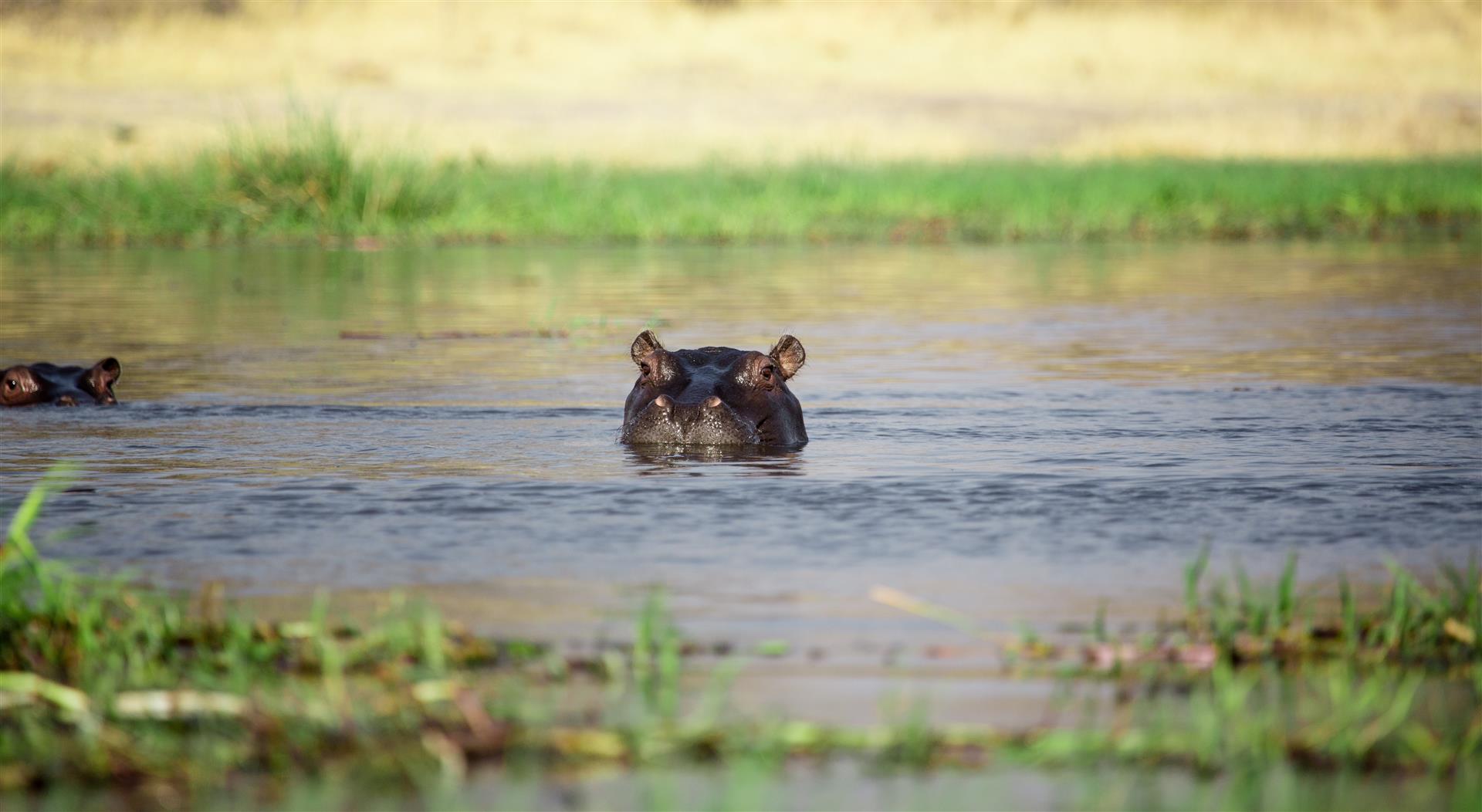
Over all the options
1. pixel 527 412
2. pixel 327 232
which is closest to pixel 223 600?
pixel 527 412

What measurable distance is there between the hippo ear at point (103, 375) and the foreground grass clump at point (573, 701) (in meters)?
5.04

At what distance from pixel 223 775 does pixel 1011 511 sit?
3.50 metres

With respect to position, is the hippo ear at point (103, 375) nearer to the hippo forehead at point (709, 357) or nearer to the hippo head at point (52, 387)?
the hippo head at point (52, 387)

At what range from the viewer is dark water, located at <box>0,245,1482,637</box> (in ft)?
18.5

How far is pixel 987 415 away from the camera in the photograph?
31.3ft

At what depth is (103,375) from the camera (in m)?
9.84

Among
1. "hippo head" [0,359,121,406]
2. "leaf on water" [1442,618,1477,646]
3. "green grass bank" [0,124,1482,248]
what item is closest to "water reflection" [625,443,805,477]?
"hippo head" [0,359,121,406]

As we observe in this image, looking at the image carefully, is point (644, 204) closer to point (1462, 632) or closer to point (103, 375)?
point (103, 375)

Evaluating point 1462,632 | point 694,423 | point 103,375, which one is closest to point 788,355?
point 694,423

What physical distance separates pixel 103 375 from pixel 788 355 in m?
3.51

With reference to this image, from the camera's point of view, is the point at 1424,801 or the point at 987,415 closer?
the point at 1424,801

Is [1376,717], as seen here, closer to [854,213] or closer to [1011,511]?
[1011,511]

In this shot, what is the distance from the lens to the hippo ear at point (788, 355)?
28.2ft

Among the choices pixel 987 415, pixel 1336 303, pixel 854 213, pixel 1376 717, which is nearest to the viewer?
pixel 1376 717
